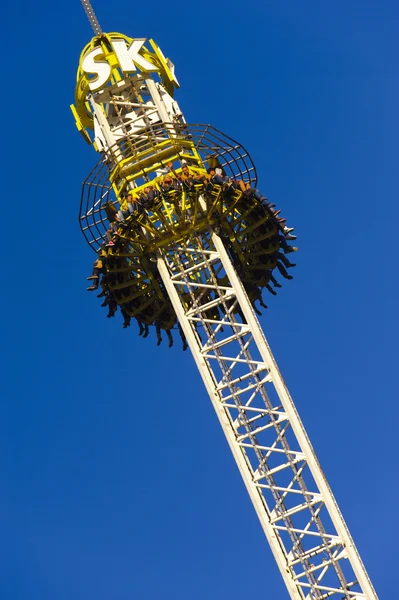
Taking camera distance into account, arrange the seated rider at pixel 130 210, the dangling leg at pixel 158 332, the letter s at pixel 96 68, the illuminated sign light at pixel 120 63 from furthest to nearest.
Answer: the letter s at pixel 96 68
the illuminated sign light at pixel 120 63
the dangling leg at pixel 158 332
the seated rider at pixel 130 210

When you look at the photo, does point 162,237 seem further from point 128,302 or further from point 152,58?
point 152,58

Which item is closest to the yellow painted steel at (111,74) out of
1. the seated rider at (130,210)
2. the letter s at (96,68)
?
the letter s at (96,68)

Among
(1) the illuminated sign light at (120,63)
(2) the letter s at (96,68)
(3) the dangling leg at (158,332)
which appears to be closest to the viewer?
(3) the dangling leg at (158,332)

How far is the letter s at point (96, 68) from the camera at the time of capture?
90.5 meters

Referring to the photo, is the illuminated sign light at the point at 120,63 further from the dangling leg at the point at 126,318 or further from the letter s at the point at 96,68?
the dangling leg at the point at 126,318

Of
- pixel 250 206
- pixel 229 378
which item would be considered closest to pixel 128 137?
pixel 250 206

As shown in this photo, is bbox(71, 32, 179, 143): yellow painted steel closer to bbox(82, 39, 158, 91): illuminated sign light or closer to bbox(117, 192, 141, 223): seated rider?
bbox(82, 39, 158, 91): illuminated sign light

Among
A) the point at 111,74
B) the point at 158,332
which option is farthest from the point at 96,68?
the point at 158,332

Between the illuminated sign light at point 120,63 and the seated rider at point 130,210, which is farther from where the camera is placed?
the illuminated sign light at point 120,63

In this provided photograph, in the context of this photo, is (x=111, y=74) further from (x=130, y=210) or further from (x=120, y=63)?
(x=130, y=210)

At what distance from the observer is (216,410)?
262 ft

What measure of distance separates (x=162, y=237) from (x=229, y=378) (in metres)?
8.15

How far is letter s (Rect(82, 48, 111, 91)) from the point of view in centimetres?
9049

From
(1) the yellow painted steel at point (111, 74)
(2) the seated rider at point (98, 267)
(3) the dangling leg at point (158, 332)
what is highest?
(1) the yellow painted steel at point (111, 74)
